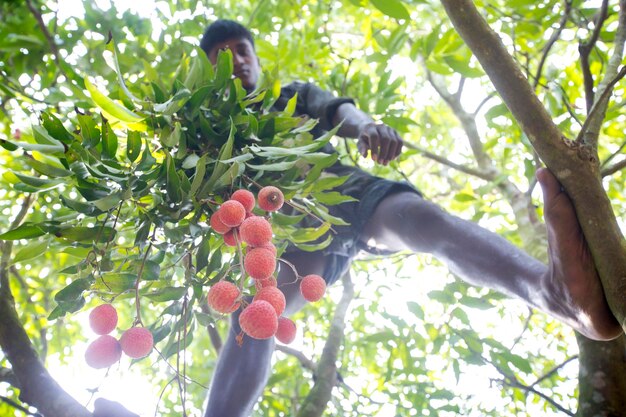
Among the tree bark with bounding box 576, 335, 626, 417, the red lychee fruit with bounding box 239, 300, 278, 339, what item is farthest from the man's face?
the tree bark with bounding box 576, 335, 626, 417

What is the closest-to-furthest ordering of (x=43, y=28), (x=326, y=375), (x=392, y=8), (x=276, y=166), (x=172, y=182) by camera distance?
1. (x=172, y=182)
2. (x=276, y=166)
3. (x=392, y=8)
4. (x=43, y=28)
5. (x=326, y=375)

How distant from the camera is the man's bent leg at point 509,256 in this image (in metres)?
0.97

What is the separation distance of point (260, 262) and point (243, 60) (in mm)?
1398

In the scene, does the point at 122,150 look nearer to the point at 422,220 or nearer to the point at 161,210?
the point at 161,210

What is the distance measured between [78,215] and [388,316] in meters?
1.40

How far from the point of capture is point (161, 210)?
1.09 m

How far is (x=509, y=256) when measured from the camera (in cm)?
120

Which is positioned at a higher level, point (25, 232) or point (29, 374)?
point (25, 232)

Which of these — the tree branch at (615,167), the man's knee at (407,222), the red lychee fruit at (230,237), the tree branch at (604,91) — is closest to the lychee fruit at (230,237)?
the red lychee fruit at (230,237)

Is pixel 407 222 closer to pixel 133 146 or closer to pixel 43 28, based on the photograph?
pixel 133 146

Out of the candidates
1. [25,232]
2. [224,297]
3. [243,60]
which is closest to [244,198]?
[224,297]

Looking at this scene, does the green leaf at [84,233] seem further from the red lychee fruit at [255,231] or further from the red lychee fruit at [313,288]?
the red lychee fruit at [313,288]

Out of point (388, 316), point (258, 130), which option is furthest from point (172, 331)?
point (388, 316)

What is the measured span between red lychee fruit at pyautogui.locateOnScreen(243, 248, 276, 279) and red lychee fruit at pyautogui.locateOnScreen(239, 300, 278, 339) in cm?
5
